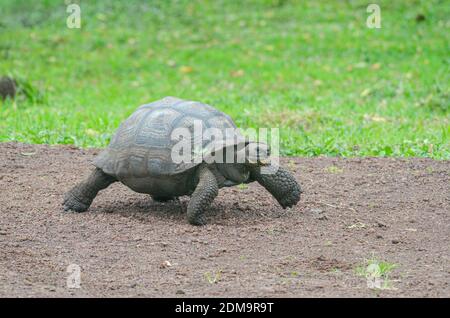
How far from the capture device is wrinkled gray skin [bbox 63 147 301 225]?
22.1 ft

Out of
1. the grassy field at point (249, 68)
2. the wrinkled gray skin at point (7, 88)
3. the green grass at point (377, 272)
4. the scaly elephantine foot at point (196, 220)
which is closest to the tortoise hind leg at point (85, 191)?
the scaly elephantine foot at point (196, 220)

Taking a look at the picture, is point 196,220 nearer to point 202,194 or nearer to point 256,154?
point 202,194

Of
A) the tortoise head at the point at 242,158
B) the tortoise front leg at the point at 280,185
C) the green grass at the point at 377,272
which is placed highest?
the tortoise head at the point at 242,158

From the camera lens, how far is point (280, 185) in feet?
23.2

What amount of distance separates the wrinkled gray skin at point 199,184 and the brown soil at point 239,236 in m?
0.15

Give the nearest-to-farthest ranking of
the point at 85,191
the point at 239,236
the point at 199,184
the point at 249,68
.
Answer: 1. the point at 239,236
2. the point at 199,184
3. the point at 85,191
4. the point at 249,68

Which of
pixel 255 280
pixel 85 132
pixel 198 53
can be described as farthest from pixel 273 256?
pixel 198 53

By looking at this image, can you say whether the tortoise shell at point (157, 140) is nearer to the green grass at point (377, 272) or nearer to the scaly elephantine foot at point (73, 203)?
the scaly elephantine foot at point (73, 203)

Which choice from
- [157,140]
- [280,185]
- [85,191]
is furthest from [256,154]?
[85,191]

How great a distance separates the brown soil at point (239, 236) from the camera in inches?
214

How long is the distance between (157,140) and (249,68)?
8.47 meters

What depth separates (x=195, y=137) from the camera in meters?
6.78

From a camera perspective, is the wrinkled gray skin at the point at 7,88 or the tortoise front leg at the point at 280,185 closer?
the tortoise front leg at the point at 280,185

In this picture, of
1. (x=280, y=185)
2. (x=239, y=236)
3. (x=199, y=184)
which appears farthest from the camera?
(x=280, y=185)
